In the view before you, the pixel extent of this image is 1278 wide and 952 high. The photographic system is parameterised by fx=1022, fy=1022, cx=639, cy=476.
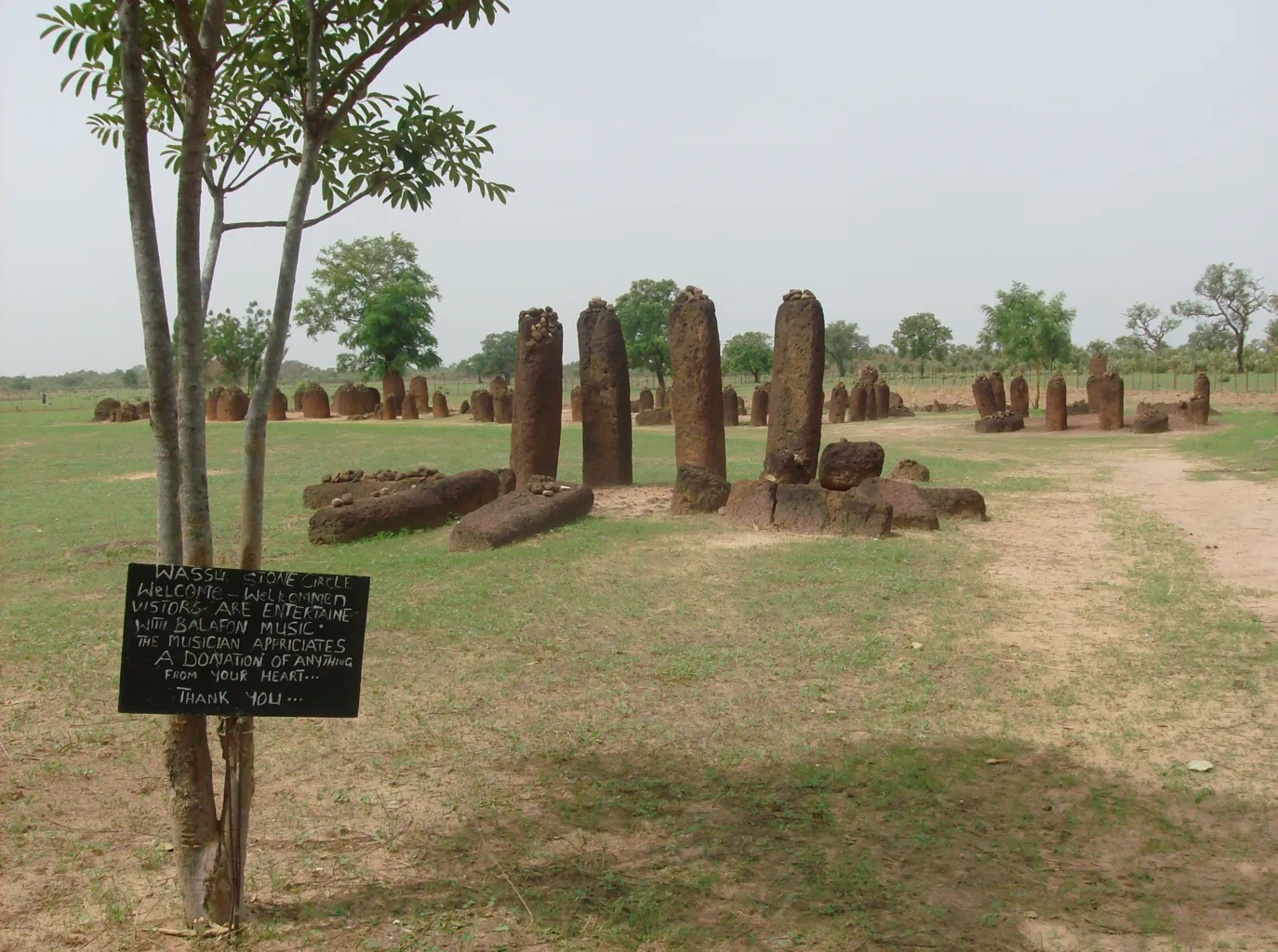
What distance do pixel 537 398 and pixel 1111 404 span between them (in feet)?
58.7

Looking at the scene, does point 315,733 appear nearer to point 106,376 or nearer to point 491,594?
point 491,594

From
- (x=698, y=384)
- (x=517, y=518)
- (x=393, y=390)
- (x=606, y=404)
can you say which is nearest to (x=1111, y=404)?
(x=698, y=384)

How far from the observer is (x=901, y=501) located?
1073cm

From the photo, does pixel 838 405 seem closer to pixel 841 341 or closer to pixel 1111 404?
pixel 1111 404

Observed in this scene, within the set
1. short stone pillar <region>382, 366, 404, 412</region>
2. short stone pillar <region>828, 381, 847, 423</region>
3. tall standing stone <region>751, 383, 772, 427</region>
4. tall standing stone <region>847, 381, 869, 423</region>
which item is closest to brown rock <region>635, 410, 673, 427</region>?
tall standing stone <region>751, 383, 772, 427</region>

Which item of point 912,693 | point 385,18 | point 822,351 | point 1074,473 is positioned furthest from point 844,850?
point 1074,473

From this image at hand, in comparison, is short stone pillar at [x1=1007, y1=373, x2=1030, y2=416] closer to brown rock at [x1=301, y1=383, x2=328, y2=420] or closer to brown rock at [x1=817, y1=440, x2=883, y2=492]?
brown rock at [x1=817, y1=440, x2=883, y2=492]

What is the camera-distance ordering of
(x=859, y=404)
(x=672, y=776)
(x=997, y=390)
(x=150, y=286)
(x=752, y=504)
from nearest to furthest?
(x=150, y=286) → (x=672, y=776) → (x=752, y=504) → (x=997, y=390) → (x=859, y=404)

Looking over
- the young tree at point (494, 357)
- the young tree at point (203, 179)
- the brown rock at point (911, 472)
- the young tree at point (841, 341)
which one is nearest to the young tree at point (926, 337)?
the young tree at point (841, 341)

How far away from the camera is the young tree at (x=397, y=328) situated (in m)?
41.5

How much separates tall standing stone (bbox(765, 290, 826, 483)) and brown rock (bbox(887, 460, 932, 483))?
1858 mm

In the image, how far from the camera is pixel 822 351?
14.0 meters

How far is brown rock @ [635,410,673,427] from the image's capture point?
30.2 meters

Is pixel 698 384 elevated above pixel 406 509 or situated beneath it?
elevated above
